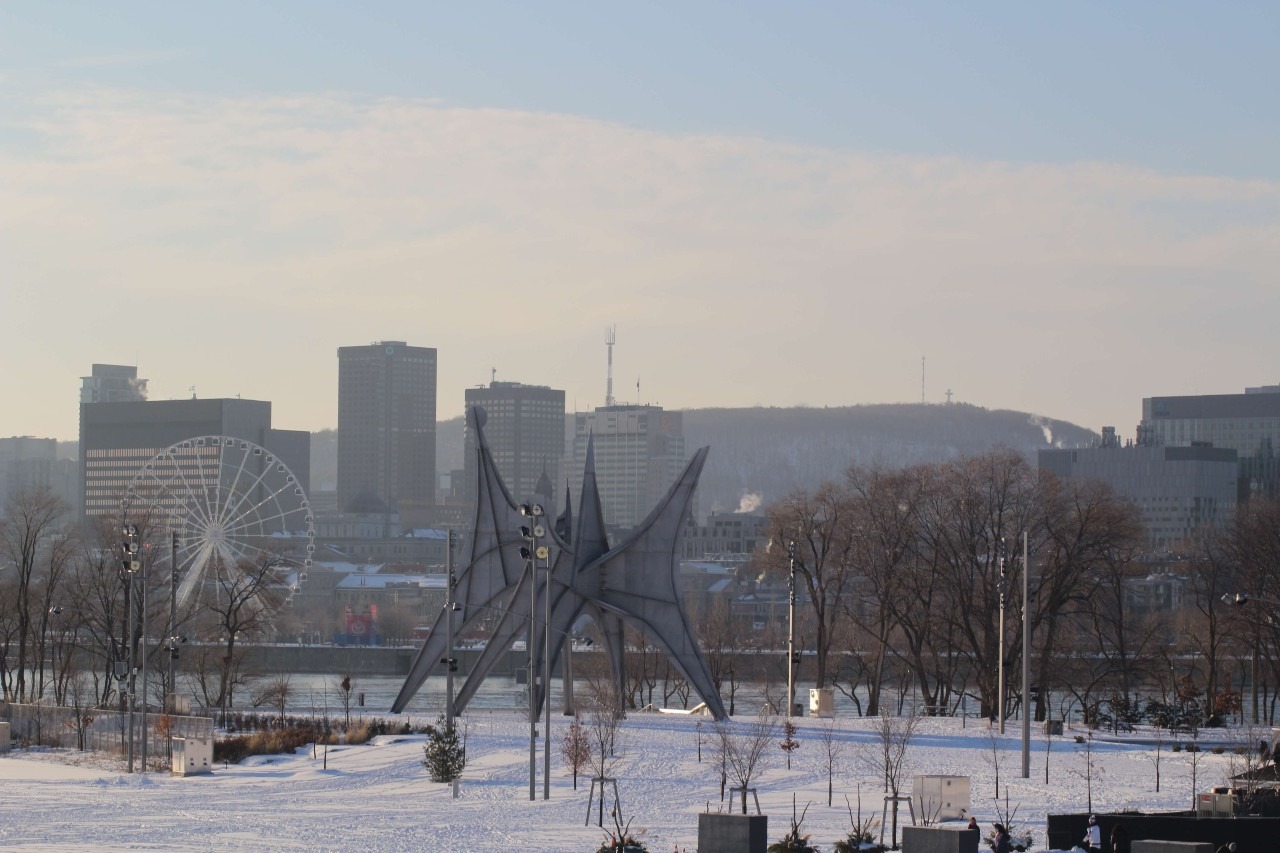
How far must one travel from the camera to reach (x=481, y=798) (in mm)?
51000

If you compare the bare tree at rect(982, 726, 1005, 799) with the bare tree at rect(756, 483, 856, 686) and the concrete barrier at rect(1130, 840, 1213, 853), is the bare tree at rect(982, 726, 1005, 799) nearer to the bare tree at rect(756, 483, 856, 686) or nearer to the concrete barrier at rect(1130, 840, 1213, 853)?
the concrete barrier at rect(1130, 840, 1213, 853)

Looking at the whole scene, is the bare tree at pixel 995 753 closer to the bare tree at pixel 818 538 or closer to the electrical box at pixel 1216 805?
the electrical box at pixel 1216 805

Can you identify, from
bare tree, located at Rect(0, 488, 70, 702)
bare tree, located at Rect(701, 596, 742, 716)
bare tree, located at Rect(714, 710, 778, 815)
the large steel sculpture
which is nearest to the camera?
bare tree, located at Rect(714, 710, 778, 815)

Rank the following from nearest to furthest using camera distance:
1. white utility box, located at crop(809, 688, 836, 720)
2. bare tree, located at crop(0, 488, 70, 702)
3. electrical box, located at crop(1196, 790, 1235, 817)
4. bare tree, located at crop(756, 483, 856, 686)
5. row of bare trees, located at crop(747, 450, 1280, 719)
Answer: electrical box, located at crop(1196, 790, 1235, 817) < white utility box, located at crop(809, 688, 836, 720) < row of bare trees, located at crop(747, 450, 1280, 719) < bare tree, located at crop(0, 488, 70, 702) < bare tree, located at crop(756, 483, 856, 686)

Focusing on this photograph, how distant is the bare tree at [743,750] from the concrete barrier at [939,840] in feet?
16.6

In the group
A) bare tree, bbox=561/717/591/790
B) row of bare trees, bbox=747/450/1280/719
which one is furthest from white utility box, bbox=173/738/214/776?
row of bare trees, bbox=747/450/1280/719

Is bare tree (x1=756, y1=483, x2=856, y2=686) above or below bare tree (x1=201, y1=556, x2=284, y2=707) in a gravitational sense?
above

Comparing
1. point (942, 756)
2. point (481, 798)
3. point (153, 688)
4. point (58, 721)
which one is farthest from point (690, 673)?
point (153, 688)

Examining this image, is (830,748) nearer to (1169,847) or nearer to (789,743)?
(789,743)

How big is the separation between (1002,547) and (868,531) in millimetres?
13772

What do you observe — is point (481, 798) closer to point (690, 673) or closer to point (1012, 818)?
point (1012, 818)

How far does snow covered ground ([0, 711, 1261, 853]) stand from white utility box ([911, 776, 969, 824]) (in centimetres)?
75

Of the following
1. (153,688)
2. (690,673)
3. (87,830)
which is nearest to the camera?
(87,830)

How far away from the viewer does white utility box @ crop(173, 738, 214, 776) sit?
57.9m
